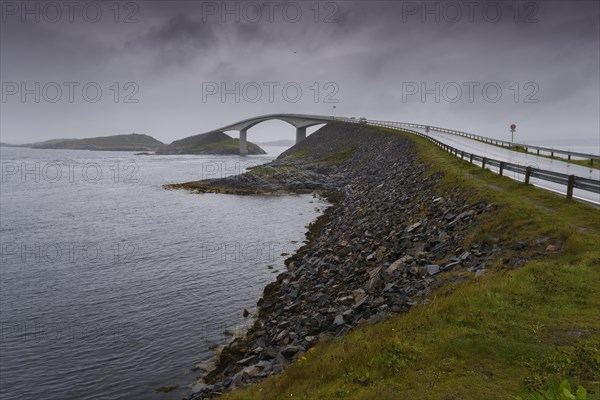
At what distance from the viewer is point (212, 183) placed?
65938 millimetres

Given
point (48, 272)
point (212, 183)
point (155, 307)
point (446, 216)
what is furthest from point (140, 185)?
point (446, 216)

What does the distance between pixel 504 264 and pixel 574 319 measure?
3.72 metres

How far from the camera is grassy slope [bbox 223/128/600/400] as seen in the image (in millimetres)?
7484

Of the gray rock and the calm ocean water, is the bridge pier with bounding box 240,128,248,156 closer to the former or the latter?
the calm ocean water

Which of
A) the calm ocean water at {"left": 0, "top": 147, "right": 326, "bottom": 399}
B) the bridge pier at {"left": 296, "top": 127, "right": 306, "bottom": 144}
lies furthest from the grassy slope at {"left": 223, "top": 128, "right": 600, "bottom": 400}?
the bridge pier at {"left": 296, "top": 127, "right": 306, "bottom": 144}

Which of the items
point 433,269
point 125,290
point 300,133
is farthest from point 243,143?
point 433,269

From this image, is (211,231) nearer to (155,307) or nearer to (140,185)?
(155,307)

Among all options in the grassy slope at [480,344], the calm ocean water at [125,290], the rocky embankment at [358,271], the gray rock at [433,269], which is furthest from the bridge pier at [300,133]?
the grassy slope at [480,344]

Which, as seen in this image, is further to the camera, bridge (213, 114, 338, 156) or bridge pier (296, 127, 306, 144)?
bridge pier (296, 127, 306, 144)

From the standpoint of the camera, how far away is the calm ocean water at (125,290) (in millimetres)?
14125

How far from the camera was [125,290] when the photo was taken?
845 inches

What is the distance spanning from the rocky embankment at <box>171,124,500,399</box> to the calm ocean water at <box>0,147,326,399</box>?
1693 millimetres

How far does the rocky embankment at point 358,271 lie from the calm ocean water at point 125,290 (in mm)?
1693

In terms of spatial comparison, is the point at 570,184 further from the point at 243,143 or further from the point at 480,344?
the point at 243,143
